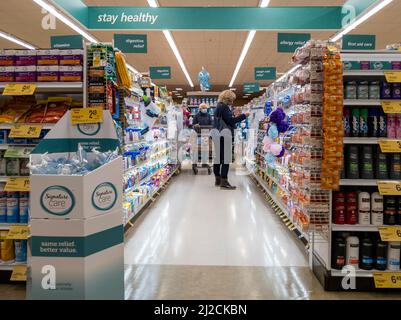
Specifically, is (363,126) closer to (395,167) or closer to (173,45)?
(395,167)

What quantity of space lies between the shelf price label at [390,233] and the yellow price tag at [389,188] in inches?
11.5

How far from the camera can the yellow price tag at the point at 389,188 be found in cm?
294

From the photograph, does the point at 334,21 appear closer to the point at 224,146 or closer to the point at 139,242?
the point at 224,146

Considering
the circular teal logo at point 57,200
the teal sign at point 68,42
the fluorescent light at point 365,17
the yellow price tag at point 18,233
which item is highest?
the fluorescent light at point 365,17

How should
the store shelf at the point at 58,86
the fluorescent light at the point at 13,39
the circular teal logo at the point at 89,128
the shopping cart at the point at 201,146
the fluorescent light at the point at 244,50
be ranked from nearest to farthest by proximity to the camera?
the circular teal logo at the point at 89,128 → the store shelf at the point at 58,86 → the shopping cart at the point at 201,146 → the fluorescent light at the point at 13,39 → the fluorescent light at the point at 244,50

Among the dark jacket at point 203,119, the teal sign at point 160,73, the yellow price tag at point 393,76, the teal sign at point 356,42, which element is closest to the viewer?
the yellow price tag at point 393,76

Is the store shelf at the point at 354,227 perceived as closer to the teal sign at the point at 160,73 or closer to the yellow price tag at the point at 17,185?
the yellow price tag at the point at 17,185

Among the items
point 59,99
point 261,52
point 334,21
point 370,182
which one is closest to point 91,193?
point 59,99

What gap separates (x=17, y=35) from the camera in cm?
1148

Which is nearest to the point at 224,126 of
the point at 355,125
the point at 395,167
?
the point at 355,125

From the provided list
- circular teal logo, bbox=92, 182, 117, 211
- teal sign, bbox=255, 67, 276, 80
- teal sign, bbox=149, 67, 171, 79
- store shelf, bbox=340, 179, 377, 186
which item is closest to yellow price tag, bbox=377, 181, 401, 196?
store shelf, bbox=340, 179, 377, 186

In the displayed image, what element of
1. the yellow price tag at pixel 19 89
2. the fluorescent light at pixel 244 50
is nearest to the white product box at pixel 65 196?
the yellow price tag at pixel 19 89

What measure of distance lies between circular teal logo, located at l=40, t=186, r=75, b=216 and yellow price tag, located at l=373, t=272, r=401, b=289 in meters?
2.49

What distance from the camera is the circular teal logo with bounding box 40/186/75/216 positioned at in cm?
181
